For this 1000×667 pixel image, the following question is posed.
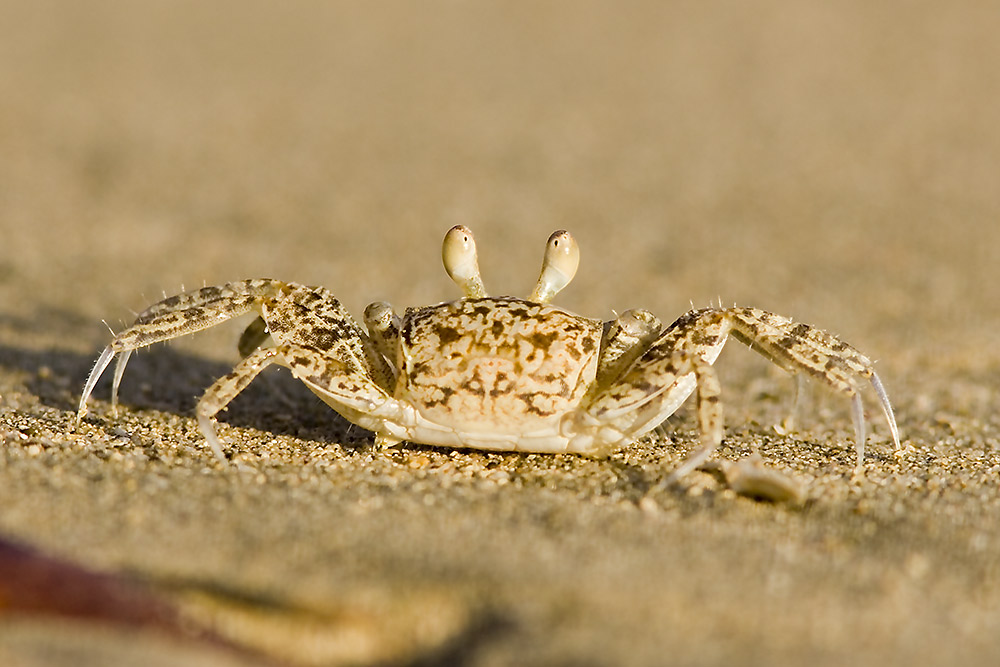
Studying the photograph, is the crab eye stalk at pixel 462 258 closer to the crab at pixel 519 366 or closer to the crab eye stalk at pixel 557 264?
the crab at pixel 519 366

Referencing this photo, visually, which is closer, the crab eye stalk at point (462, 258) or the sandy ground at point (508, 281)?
the sandy ground at point (508, 281)

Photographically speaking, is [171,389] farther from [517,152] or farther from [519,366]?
[517,152]

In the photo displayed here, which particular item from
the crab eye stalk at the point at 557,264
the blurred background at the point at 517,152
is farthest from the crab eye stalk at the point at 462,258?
the blurred background at the point at 517,152

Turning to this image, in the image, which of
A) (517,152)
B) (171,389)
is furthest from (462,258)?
(517,152)

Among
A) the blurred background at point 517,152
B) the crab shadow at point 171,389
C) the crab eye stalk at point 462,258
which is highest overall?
the blurred background at point 517,152

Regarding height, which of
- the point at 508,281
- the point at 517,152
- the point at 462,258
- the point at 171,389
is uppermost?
the point at 517,152

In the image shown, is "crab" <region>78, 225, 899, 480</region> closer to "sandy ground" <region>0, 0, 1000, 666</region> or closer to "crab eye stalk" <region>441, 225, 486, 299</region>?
"crab eye stalk" <region>441, 225, 486, 299</region>
